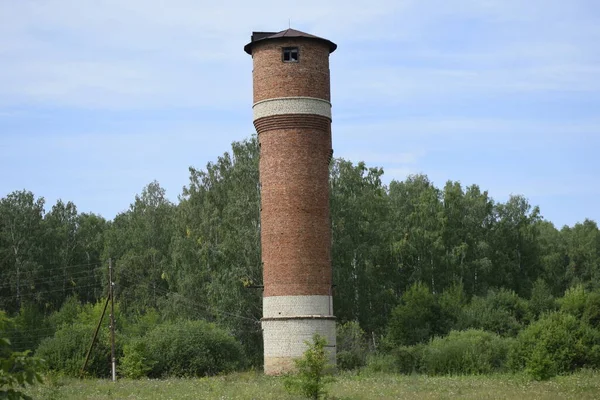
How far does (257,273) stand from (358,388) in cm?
1712

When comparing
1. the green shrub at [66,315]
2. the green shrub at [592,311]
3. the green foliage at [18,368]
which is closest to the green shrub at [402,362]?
the green shrub at [592,311]

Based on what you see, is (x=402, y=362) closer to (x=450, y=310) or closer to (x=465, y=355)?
(x=465, y=355)

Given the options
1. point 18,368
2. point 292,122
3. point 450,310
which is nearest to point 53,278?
point 450,310

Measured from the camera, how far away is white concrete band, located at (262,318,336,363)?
1129 inches

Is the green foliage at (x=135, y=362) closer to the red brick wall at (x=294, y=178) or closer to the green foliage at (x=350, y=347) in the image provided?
the red brick wall at (x=294, y=178)

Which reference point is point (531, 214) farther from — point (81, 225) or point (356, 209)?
point (81, 225)

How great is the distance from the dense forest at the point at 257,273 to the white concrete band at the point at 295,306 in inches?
122

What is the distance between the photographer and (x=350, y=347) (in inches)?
1543

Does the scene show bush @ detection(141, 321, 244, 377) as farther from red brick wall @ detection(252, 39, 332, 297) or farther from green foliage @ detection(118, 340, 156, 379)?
red brick wall @ detection(252, 39, 332, 297)

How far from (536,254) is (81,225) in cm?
3201

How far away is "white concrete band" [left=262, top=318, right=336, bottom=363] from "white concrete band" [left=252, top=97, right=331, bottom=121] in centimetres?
706

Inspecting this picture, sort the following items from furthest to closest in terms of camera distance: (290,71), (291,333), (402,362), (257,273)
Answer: (257,273)
(402,362)
(290,71)
(291,333)

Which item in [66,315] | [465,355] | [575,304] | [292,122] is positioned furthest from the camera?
[66,315]

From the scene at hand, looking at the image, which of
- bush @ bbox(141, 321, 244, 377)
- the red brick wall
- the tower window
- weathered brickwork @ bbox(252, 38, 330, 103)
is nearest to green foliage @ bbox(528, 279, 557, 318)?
bush @ bbox(141, 321, 244, 377)
